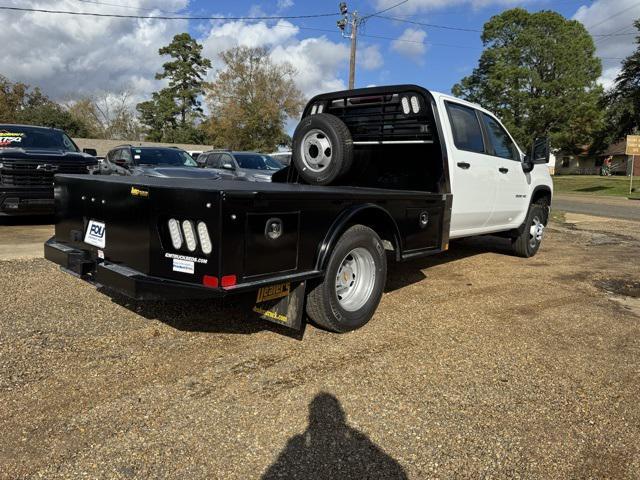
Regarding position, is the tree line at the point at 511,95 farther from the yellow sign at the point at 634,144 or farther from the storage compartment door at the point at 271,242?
the storage compartment door at the point at 271,242

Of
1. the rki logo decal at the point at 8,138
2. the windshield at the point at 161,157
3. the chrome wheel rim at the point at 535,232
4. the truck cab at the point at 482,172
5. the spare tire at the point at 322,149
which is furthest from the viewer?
the windshield at the point at 161,157

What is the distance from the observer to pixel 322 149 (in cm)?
508

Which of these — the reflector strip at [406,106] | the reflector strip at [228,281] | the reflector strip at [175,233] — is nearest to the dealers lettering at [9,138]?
the reflector strip at [406,106]

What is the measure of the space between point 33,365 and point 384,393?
2429 mm

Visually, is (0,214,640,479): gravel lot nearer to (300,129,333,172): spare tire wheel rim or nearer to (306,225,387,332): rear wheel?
(306,225,387,332): rear wheel

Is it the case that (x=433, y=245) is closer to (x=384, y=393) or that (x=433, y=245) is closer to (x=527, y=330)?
(x=527, y=330)

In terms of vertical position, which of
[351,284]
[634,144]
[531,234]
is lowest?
[351,284]

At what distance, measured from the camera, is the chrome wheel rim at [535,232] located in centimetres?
786

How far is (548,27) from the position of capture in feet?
148

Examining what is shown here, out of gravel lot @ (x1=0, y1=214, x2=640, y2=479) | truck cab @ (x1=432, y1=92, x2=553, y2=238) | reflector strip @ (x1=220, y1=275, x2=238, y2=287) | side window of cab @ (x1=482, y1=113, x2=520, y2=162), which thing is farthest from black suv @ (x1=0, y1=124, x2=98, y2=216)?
side window of cab @ (x1=482, y1=113, x2=520, y2=162)

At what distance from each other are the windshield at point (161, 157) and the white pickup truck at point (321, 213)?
6301 millimetres

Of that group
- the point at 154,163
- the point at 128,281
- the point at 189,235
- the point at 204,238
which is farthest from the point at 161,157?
the point at 204,238

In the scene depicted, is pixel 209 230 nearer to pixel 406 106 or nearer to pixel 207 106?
pixel 406 106

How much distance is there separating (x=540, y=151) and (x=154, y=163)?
822 centimetres
